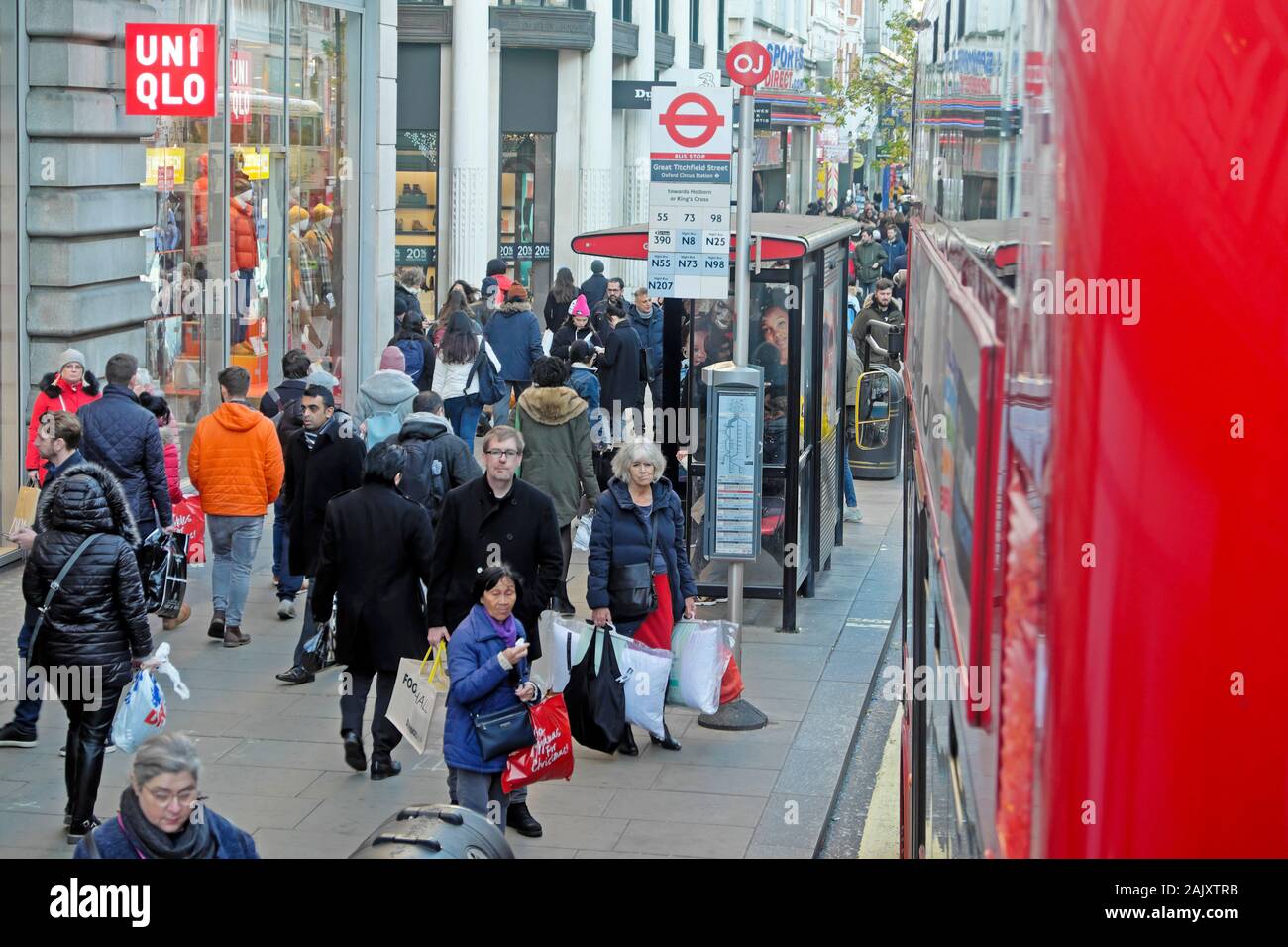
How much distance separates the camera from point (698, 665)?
9.95 m

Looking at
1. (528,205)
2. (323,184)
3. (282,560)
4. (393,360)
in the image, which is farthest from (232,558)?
(528,205)

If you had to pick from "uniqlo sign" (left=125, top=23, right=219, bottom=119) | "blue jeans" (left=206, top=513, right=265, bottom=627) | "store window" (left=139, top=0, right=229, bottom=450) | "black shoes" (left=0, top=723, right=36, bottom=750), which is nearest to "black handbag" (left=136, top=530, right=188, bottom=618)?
"blue jeans" (left=206, top=513, right=265, bottom=627)

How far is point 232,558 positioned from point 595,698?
3.34m

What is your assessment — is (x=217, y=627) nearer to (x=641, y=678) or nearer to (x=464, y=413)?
(x=641, y=678)

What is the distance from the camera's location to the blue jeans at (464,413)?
17.3 meters

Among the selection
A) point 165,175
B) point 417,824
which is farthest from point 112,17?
point 417,824

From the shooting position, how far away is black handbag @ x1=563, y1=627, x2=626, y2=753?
376 inches

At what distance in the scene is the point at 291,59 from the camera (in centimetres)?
Result: 1922

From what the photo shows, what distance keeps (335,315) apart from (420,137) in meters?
11.5

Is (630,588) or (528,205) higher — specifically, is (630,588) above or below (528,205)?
below

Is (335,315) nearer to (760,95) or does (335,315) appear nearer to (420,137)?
(420,137)

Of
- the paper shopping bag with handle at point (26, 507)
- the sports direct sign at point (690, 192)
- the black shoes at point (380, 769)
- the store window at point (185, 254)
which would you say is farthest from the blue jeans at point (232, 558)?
the store window at point (185, 254)

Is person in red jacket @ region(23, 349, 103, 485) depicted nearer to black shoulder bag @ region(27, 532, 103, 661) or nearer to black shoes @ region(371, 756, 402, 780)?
black shoes @ region(371, 756, 402, 780)
